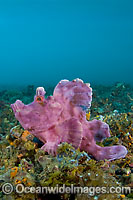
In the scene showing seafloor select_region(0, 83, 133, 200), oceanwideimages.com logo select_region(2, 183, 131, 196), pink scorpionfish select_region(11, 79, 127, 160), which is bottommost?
oceanwideimages.com logo select_region(2, 183, 131, 196)

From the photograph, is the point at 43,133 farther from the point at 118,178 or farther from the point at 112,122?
the point at 112,122

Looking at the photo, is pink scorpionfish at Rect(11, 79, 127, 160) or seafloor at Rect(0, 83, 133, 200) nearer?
seafloor at Rect(0, 83, 133, 200)

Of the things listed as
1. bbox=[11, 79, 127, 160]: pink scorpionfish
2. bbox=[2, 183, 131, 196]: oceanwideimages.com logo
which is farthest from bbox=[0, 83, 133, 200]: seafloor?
bbox=[11, 79, 127, 160]: pink scorpionfish

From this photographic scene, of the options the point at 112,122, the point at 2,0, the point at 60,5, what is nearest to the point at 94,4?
the point at 60,5

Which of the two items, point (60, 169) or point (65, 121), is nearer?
point (60, 169)

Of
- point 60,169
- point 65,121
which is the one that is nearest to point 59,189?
point 60,169

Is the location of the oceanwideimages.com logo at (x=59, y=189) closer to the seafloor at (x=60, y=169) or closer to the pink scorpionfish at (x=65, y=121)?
the seafloor at (x=60, y=169)

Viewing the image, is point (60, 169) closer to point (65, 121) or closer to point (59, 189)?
point (59, 189)

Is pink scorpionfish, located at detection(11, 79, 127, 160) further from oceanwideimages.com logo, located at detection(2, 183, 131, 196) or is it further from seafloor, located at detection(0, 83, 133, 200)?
oceanwideimages.com logo, located at detection(2, 183, 131, 196)
